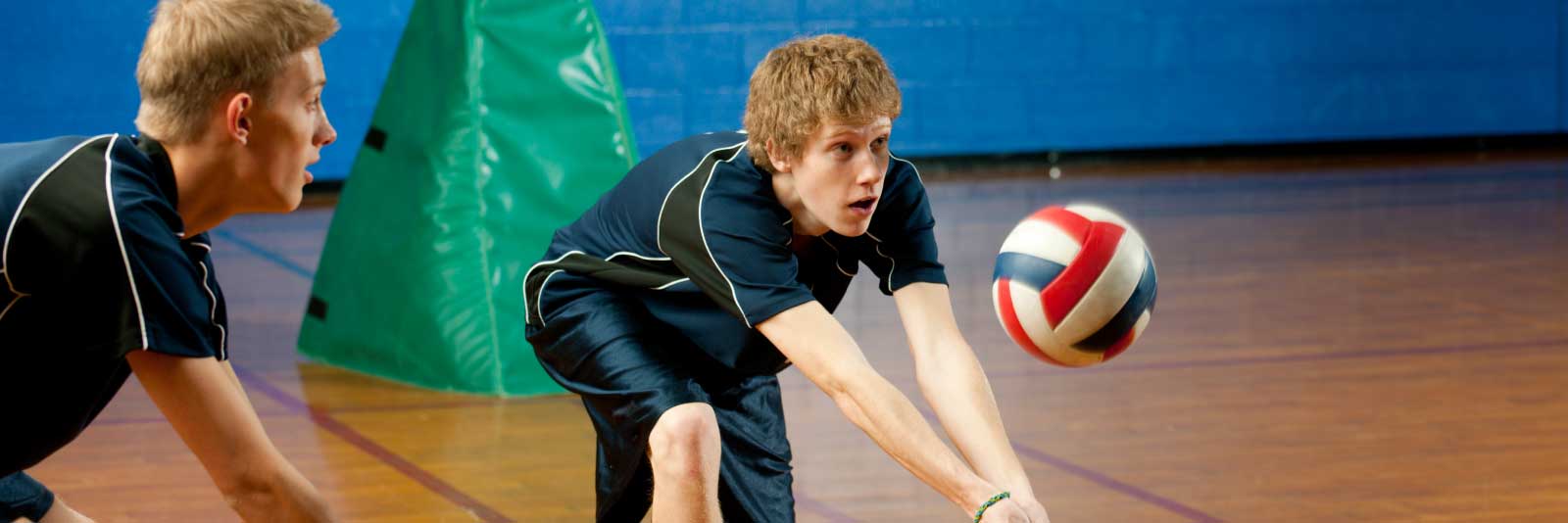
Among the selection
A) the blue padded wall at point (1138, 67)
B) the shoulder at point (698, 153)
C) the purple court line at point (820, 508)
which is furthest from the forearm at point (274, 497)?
the blue padded wall at point (1138, 67)

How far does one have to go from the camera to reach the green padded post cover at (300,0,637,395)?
4922mm

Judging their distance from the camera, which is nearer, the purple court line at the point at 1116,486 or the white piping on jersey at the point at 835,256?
the white piping on jersey at the point at 835,256

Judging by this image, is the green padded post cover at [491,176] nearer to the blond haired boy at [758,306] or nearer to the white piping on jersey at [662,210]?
the blond haired boy at [758,306]

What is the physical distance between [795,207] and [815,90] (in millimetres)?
268

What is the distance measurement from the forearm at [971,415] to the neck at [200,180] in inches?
43.6

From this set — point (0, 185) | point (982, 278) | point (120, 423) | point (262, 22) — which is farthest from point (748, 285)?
point (982, 278)

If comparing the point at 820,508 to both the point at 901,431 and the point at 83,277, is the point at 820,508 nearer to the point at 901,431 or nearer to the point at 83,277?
the point at 901,431

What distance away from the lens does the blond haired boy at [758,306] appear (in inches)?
102

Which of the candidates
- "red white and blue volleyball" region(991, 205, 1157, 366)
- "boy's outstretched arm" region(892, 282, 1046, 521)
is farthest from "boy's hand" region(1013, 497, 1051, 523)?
"red white and blue volleyball" region(991, 205, 1157, 366)

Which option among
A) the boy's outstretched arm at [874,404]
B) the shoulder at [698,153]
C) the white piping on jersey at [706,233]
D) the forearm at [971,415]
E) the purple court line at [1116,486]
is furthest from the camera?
the purple court line at [1116,486]

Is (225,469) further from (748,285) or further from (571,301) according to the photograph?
(571,301)

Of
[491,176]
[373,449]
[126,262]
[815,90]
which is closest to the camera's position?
[126,262]

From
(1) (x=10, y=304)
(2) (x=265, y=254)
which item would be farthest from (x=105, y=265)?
(2) (x=265, y=254)

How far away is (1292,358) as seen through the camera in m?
5.15
